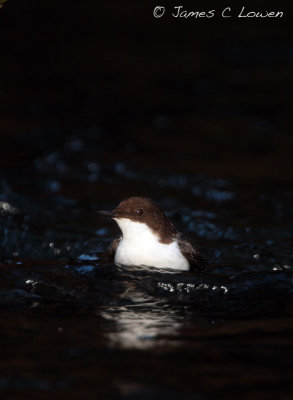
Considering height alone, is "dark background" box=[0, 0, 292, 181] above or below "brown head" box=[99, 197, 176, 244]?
above

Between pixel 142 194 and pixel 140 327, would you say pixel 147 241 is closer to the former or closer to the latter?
pixel 140 327

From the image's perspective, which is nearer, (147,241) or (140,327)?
(140,327)

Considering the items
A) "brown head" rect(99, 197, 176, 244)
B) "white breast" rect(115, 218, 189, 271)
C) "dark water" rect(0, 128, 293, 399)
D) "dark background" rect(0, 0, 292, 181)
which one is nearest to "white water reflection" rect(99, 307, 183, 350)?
"dark water" rect(0, 128, 293, 399)

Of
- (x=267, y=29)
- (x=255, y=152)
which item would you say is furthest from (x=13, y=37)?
(x=255, y=152)

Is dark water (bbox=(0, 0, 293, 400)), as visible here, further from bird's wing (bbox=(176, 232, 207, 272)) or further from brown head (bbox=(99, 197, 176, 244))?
brown head (bbox=(99, 197, 176, 244))

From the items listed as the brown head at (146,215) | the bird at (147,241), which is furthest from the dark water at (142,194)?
the brown head at (146,215)

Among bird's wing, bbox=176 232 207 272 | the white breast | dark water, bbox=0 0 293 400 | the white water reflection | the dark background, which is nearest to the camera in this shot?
dark water, bbox=0 0 293 400

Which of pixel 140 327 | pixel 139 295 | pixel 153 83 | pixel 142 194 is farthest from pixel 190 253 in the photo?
pixel 153 83
